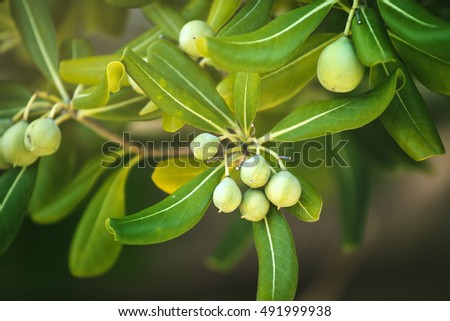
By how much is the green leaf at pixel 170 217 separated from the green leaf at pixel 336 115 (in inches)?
4.2

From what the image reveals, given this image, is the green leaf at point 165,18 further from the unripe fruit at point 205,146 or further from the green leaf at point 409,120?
the green leaf at point 409,120

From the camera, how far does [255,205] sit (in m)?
0.82

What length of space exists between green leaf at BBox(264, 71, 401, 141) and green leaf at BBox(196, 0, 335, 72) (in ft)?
0.34

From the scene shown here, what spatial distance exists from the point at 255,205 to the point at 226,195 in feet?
0.15

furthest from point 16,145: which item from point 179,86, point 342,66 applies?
point 342,66

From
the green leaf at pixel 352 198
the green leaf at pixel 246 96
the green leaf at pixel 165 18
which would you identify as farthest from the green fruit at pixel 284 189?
the green leaf at pixel 352 198

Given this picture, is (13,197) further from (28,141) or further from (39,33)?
(39,33)

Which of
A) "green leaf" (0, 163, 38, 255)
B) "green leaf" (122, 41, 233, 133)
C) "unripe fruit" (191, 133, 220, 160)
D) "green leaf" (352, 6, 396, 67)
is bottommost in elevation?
"green leaf" (0, 163, 38, 255)

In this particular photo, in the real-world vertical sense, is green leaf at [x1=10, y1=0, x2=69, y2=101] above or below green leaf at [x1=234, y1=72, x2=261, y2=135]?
above

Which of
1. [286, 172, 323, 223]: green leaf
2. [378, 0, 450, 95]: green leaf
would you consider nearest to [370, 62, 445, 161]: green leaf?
[378, 0, 450, 95]: green leaf

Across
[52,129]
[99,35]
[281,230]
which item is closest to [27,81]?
[99,35]

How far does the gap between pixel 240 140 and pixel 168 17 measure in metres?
0.27

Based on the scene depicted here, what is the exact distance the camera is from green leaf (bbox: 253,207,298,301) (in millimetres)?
842

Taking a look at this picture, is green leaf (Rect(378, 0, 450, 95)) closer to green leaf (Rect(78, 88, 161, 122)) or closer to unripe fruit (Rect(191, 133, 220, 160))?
unripe fruit (Rect(191, 133, 220, 160))
